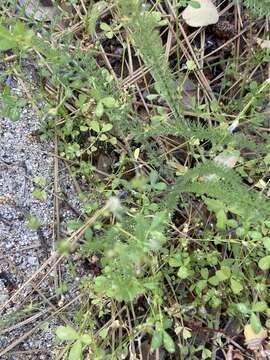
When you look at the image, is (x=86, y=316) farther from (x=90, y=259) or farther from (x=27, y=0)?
(x=27, y=0)

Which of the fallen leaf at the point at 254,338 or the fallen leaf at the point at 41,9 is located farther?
the fallen leaf at the point at 41,9

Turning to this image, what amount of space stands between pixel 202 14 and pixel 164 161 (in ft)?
1.90

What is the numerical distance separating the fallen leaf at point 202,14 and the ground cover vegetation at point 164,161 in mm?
54

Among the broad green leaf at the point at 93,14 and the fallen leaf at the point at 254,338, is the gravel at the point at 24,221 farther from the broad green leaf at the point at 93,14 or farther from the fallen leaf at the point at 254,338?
the fallen leaf at the point at 254,338

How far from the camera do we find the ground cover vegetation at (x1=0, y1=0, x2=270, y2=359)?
1.57 metres

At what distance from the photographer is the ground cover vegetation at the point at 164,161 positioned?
5.15 feet

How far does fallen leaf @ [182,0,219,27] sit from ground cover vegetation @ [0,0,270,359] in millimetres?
54

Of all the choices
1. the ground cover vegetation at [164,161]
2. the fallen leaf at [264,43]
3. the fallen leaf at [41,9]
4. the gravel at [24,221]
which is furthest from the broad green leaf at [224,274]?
Answer: the fallen leaf at [41,9]

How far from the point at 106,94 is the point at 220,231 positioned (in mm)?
597

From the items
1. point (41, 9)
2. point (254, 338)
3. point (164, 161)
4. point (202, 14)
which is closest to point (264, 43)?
point (202, 14)

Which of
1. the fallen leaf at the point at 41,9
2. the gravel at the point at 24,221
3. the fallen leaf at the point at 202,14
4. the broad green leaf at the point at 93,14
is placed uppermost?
the fallen leaf at the point at 41,9

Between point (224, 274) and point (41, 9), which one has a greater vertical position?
point (41, 9)

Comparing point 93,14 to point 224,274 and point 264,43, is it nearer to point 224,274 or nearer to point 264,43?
point 264,43

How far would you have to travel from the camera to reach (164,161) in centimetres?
194
